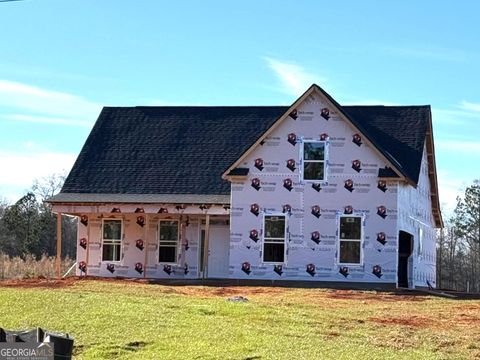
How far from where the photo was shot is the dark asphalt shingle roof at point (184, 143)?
3111 cm

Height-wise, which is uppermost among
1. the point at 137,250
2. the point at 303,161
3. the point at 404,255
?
the point at 303,161

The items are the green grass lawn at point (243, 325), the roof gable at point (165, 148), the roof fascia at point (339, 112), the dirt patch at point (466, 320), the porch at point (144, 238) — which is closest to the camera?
the green grass lawn at point (243, 325)

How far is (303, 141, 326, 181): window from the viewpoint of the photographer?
28406mm

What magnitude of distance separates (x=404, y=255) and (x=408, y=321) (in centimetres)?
1487

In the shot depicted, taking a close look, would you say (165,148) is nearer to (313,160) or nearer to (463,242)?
(313,160)

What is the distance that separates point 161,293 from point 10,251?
41.0 meters

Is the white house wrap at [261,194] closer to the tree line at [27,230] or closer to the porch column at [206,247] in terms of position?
the porch column at [206,247]

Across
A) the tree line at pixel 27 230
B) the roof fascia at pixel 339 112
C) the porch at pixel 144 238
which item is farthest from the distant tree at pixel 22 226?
the roof fascia at pixel 339 112

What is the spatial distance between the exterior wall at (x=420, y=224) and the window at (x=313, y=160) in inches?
107

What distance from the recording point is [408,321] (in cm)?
1598

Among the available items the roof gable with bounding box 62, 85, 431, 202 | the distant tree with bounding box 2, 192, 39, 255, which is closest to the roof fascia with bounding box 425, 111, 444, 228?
the roof gable with bounding box 62, 85, 431, 202

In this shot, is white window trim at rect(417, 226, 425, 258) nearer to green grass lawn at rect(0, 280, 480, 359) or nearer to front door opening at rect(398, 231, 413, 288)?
front door opening at rect(398, 231, 413, 288)

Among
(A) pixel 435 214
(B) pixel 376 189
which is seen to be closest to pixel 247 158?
(B) pixel 376 189

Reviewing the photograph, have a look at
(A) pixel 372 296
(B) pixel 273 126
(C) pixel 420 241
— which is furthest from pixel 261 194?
(C) pixel 420 241
